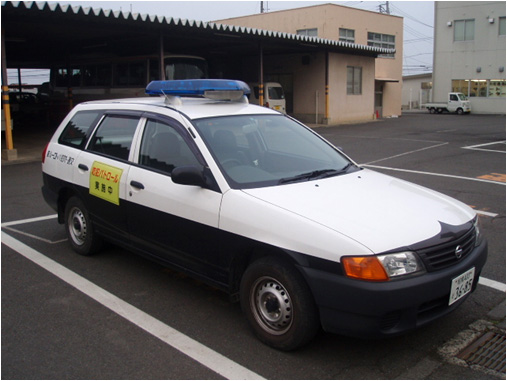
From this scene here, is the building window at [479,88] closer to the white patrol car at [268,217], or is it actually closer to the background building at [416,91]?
the background building at [416,91]

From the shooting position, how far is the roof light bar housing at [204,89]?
473cm

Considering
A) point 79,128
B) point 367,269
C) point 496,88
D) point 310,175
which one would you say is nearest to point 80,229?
point 79,128

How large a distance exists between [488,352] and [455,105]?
40232mm

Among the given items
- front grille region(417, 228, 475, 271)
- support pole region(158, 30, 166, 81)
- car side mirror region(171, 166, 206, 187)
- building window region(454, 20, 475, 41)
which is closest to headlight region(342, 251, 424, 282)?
front grille region(417, 228, 475, 271)

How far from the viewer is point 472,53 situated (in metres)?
41.6

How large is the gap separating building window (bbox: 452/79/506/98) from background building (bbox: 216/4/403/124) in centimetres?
871

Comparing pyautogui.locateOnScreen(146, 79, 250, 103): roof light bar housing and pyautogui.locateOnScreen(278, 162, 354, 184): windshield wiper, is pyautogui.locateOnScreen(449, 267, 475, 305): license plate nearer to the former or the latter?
pyautogui.locateOnScreen(278, 162, 354, 184): windshield wiper

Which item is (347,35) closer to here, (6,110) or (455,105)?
(455,105)

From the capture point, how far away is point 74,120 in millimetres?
5906

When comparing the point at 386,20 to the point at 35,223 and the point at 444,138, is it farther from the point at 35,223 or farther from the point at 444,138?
the point at 35,223

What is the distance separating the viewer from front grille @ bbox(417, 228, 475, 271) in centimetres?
327

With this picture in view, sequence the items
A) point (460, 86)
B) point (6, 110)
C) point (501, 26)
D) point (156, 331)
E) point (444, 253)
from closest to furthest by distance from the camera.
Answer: point (444, 253) < point (156, 331) < point (6, 110) < point (501, 26) < point (460, 86)

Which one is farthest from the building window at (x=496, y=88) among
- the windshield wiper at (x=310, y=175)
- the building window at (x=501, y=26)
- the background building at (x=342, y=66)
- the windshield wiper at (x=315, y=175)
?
the windshield wiper at (x=310, y=175)

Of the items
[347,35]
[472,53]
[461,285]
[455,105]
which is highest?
[347,35]
